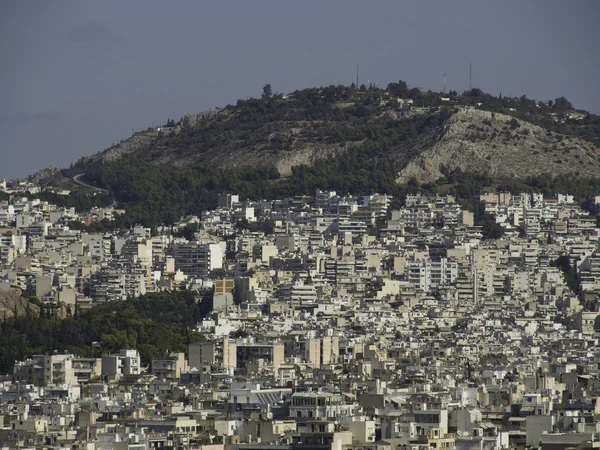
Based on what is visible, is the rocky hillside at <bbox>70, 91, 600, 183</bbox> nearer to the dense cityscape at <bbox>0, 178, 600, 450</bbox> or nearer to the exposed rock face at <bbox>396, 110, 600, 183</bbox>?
the exposed rock face at <bbox>396, 110, 600, 183</bbox>

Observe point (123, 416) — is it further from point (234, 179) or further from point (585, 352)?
point (234, 179)

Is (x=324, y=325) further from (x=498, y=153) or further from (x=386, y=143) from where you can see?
(x=386, y=143)

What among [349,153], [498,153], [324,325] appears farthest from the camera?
[349,153]

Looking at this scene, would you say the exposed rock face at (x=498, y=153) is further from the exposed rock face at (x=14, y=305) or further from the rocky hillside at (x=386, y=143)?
the exposed rock face at (x=14, y=305)

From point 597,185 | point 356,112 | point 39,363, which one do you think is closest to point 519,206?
point 597,185

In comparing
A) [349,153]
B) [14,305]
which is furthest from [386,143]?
[14,305]
